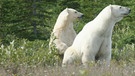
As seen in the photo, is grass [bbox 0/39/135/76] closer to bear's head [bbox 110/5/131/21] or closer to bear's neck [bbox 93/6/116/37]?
bear's neck [bbox 93/6/116/37]

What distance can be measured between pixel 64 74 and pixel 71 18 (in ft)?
15.3

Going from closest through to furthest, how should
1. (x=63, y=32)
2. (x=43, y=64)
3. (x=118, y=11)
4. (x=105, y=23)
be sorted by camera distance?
(x=105, y=23), (x=43, y=64), (x=118, y=11), (x=63, y=32)

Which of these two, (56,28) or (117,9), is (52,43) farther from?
(117,9)

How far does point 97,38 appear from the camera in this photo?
8.33 metres

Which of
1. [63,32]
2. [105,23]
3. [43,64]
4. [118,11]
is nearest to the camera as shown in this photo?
[105,23]

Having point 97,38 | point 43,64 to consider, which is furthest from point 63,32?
point 97,38

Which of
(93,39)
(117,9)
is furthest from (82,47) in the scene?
(117,9)

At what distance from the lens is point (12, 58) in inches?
320

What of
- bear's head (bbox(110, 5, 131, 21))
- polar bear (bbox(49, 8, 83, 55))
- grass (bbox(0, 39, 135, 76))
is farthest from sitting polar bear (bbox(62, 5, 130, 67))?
polar bear (bbox(49, 8, 83, 55))

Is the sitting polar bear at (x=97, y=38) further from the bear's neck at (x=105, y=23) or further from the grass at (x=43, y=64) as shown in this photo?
the grass at (x=43, y=64)

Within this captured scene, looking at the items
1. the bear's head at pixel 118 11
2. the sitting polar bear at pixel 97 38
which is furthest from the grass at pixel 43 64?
the bear's head at pixel 118 11

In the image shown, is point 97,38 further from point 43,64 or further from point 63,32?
point 63,32

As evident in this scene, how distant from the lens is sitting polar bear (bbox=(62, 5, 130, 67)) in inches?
327

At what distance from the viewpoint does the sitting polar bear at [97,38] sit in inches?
327
